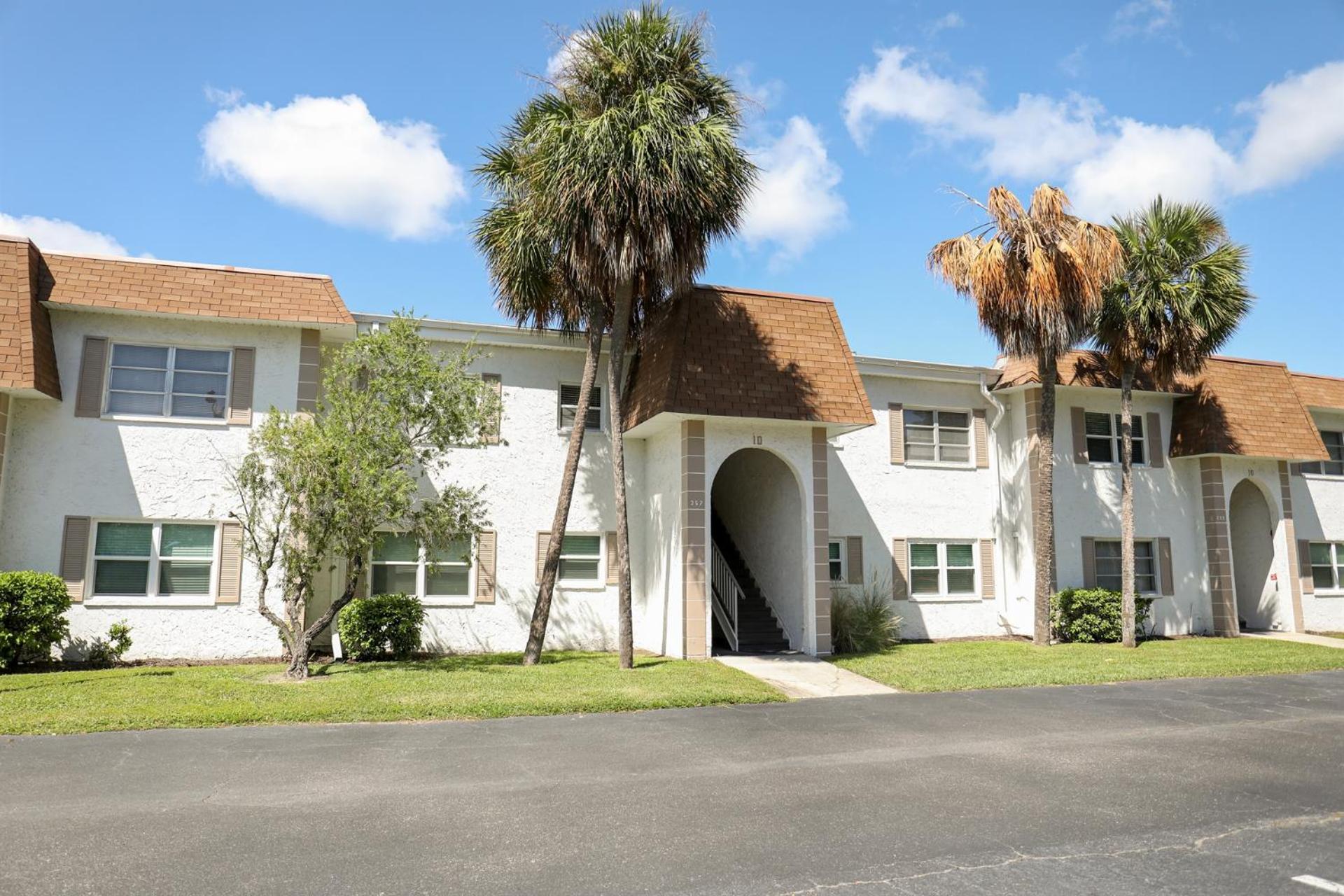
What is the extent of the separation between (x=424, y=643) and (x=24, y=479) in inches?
289

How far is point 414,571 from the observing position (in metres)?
17.4

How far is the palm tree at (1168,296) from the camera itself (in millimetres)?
18875

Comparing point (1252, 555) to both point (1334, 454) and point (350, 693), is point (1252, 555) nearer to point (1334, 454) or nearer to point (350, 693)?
point (1334, 454)

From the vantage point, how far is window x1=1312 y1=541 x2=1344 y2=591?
79.6ft

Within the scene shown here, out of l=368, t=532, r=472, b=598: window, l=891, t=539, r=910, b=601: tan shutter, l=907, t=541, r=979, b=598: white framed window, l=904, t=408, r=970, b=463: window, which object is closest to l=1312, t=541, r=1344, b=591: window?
l=907, t=541, r=979, b=598: white framed window

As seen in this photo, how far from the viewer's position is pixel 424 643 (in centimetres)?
1705

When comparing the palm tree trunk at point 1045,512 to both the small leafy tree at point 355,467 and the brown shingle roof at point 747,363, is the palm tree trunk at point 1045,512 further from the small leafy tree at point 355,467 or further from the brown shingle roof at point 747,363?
the small leafy tree at point 355,467

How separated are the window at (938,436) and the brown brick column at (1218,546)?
20.8 feet

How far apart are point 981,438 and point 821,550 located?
697 centimetres

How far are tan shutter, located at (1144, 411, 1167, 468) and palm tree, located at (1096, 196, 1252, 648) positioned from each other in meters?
3.02

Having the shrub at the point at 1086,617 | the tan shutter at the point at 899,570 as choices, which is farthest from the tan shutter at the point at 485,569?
the shrub at the point at 1086,617

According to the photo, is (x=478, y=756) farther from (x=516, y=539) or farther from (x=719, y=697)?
(x=516, y=539)

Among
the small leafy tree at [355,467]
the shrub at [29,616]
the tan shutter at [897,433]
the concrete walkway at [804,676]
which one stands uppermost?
the tan shutter at [897,433]

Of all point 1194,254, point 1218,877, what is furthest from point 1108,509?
point 1218,877
